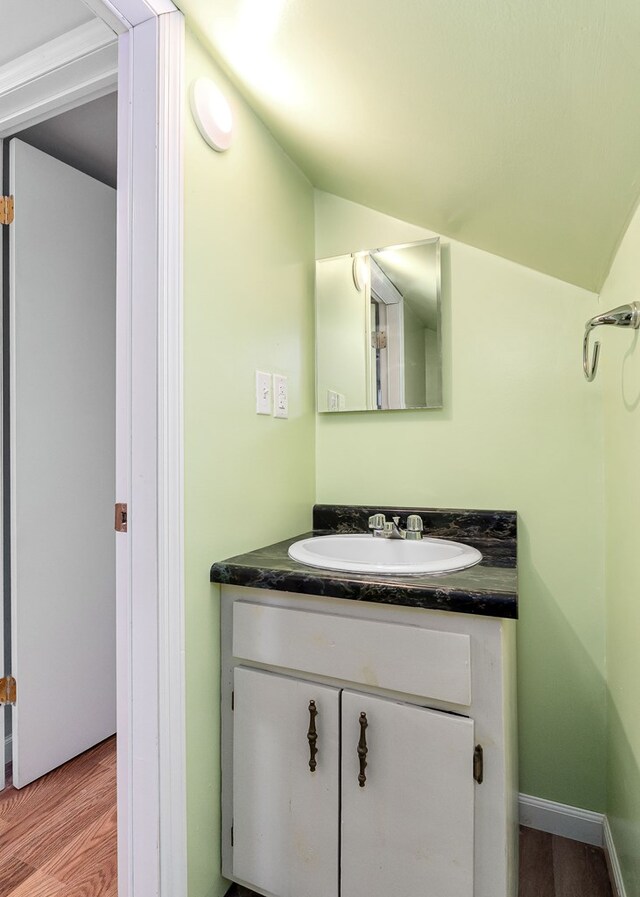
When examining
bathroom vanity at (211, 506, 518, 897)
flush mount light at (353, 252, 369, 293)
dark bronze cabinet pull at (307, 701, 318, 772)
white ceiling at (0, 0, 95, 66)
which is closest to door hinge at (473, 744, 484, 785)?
bathroom vanity at (211, 506, 518, 897)

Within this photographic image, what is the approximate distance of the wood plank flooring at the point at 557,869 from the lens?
46.8 inches

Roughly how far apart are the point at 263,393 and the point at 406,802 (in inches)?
39.4

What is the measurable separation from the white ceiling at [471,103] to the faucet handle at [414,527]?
79 centimetres

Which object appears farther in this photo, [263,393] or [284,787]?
[263,393]

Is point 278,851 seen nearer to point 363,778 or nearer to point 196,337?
point 363,778

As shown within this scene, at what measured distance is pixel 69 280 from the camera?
1790 millimetres

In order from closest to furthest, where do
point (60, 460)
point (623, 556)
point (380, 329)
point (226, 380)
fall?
point (623, 556)
point (226, 380)
point (380, 329)
point (60, 460)

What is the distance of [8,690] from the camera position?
1607 millimetres

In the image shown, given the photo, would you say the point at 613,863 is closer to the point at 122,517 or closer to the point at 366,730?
Result: the point at 366,730

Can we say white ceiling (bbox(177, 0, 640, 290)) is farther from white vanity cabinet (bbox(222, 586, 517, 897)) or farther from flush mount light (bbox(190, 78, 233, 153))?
white vanity cabinet (bbox(222, 586, 517, 897))

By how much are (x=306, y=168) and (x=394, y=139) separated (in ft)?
1.76

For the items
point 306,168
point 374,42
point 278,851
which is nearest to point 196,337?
point 374,42

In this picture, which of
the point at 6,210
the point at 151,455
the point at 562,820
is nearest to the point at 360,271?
the point at 151,455

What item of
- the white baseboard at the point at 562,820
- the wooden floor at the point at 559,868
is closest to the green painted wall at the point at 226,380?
the wooden floor at the point at 559,868
